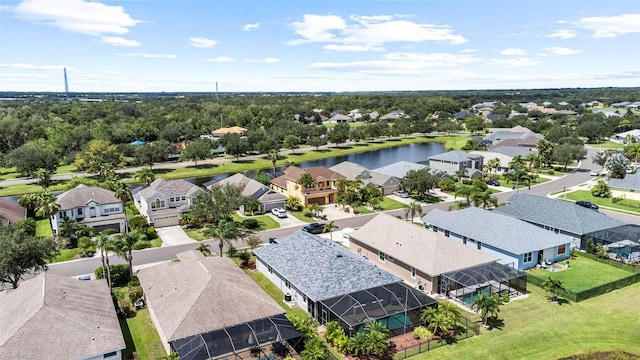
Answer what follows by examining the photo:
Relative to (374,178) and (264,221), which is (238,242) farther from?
(374,178)

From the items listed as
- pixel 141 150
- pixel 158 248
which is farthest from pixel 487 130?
pixel 158 248

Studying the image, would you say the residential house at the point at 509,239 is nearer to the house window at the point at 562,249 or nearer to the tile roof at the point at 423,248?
the house window at the point at 562,249

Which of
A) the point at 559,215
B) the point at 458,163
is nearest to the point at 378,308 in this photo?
the point at 559,215

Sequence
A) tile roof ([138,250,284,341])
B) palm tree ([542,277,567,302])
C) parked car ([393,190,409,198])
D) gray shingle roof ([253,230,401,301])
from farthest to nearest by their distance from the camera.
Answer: parked car ([393,190,409,198]), palm tree ([542,277,567,302]), gray shingle roof ([253,230,401,301]), tile roof ([138,250,284,341])

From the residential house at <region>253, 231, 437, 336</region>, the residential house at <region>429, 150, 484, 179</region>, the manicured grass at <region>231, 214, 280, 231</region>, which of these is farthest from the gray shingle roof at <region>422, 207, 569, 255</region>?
the residential house at <region>429, 150, 484, 179</region>

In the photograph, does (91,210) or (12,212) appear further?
(12,212)

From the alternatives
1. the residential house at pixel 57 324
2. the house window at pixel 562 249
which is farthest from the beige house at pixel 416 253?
the residential house at pixel 57 324

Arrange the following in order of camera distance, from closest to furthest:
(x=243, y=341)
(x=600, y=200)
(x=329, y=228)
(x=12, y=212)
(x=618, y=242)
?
(x=243, y=341), (x=618, y=242), (x=329, y=228), (x=12, y=212), (x=600, y=200)

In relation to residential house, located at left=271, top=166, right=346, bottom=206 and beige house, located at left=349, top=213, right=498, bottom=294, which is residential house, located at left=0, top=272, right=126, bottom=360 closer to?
beige house, located at left=349, top=213, right=498, bottom=294
